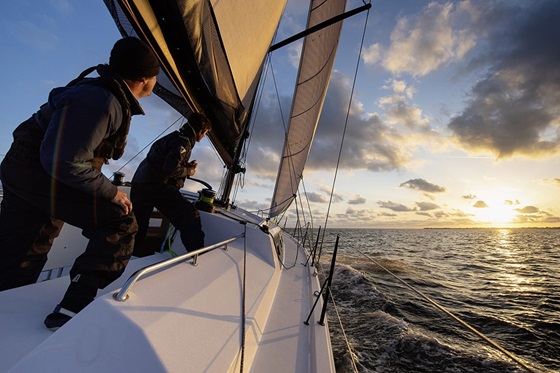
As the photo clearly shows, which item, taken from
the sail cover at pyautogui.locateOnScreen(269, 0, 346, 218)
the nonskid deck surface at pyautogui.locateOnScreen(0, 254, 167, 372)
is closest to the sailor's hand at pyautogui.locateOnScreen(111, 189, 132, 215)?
the nonskid deck surface at pyautogui.locateOnScreen(0, 254, 167, 372)

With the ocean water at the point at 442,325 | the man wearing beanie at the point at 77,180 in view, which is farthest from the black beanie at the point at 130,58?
the ocean water at the point at 442,325

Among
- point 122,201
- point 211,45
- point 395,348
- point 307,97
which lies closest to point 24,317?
point 122,201

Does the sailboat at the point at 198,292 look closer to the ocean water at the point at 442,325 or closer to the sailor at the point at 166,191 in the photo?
the sailor at the point at 166,191

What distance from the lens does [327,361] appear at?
1.55m

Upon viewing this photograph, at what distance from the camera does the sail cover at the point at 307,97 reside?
225 inches

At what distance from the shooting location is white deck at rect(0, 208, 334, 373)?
80 centimetres

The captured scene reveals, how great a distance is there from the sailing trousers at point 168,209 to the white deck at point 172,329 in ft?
1.31

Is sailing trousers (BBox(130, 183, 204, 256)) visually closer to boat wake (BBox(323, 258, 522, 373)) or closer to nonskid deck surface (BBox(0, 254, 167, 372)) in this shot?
nonskid deck surface (BBox(0, 254, 167, 372))

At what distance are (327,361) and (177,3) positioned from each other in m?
2.41

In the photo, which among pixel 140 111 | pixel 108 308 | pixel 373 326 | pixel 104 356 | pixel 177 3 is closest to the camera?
pixel 104 356

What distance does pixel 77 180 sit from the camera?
3.60 ft

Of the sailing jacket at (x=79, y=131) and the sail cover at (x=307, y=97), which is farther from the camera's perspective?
the sail cover at (x=307, y=97)

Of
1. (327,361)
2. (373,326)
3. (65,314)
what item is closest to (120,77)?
(65,314)

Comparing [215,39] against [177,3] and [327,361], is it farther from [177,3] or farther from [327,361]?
[327,361]
